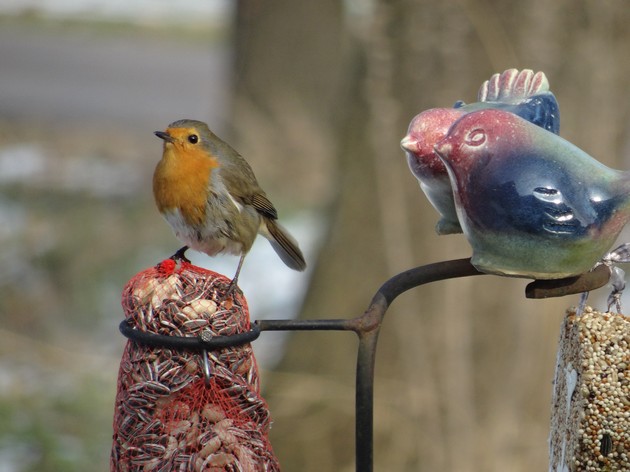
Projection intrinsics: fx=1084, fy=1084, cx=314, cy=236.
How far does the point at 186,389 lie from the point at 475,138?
0.54m

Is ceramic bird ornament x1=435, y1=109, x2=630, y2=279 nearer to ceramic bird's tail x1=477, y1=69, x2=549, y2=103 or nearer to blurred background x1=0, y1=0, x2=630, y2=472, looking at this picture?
ceramic bird's tail x1=477, y1=69, x2=549, y2=103

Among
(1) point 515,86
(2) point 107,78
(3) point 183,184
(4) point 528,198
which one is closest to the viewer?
(4) point 528,198

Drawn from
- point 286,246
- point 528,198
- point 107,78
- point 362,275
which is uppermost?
point 107,78

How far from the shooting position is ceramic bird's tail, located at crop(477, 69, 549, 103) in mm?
1725

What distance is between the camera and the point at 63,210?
7.66m

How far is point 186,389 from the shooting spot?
1.55 meters

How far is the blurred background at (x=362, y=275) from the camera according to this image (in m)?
3.86

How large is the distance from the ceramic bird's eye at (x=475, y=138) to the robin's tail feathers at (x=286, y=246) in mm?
1164

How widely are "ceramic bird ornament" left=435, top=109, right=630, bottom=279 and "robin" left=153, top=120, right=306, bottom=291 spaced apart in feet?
2.73

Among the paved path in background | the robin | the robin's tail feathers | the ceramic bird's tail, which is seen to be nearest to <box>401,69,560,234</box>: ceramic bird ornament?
the ceramic bird's tail

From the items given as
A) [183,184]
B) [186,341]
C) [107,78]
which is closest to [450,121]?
[186,341]

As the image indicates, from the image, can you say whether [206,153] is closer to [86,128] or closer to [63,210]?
[63,210]

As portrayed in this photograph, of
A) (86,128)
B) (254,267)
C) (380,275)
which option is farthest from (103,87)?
(380,275)

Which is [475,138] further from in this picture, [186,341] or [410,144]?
[186,341]
